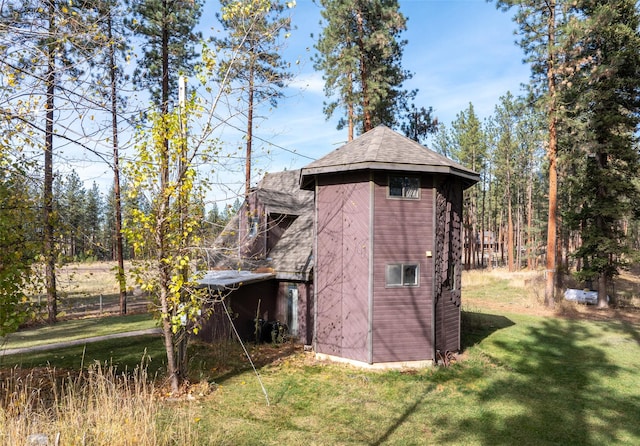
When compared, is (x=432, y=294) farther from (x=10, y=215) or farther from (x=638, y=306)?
(x=638, y=306)

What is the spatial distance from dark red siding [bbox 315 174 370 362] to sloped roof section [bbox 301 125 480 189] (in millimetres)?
612

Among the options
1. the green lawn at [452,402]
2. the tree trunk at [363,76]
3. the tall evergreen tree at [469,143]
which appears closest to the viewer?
the green lawn at [452,402]

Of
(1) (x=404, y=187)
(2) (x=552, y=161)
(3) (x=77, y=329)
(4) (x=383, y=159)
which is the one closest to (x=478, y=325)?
(1) (x=404, y=187)

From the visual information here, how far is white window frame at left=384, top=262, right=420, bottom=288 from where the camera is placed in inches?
450

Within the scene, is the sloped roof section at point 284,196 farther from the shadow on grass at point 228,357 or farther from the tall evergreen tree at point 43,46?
the tall evergreen tree at point 43,46

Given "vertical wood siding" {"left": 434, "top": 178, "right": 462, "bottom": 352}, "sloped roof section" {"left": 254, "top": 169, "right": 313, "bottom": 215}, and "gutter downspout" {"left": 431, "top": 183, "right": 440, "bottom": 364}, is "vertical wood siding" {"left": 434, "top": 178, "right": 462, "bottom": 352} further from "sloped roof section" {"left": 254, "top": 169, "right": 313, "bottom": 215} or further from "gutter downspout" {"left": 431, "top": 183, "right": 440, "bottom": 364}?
"sloped roof section" {"left": 254, "top": 169, "right": 313, "bottom": 215}

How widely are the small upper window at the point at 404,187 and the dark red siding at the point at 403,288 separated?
0.17 metres

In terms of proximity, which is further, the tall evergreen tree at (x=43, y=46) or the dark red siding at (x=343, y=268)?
the dark red siding at (x=343, y=268)

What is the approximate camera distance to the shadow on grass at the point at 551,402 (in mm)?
7602

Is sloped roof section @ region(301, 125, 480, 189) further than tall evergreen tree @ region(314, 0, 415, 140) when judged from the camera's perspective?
No

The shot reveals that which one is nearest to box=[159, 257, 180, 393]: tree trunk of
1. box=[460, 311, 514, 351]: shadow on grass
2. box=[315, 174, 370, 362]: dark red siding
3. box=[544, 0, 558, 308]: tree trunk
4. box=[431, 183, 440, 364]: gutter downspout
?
box=[315, 174, 370, 362]: dark red siding

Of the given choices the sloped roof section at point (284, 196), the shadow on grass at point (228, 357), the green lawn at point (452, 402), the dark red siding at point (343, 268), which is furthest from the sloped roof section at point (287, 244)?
the green lawn at point (452, 402)

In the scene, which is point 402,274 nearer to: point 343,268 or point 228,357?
point 343,268

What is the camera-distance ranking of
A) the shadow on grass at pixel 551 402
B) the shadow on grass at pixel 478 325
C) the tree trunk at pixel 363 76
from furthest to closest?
the tree trunk at pixel 363 76 → the shadow on grass at pixel 478 325 → the shadow on grass at pixel 551 402
